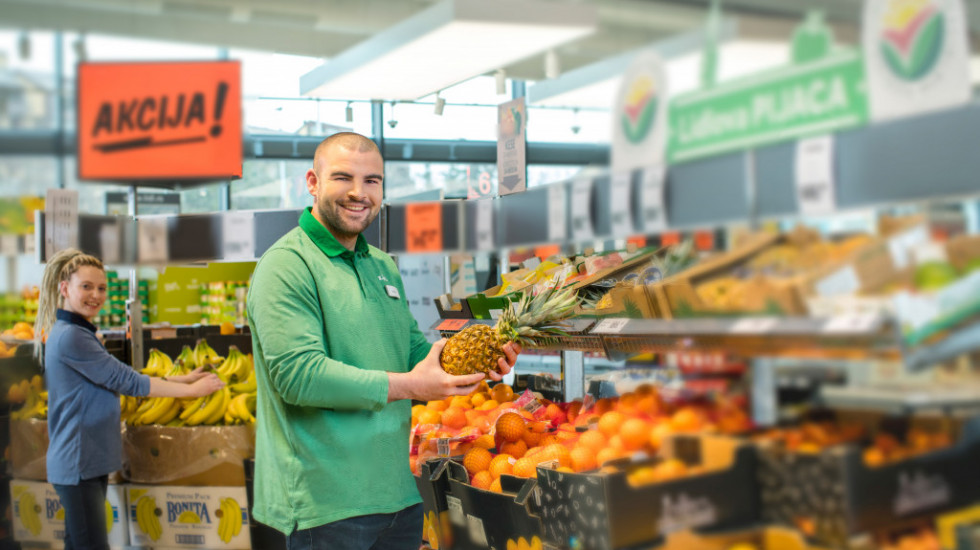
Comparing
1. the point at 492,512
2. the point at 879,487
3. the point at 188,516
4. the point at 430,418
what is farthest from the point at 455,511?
the point at 188,516

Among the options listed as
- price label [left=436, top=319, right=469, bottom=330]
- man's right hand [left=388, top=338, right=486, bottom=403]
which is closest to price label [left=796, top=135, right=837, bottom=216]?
man's right hand [left=388, top=338, right=486, bottom=403]

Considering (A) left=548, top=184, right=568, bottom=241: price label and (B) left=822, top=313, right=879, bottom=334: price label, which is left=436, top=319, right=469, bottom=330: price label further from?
(B) left=822, top=313, right=879, bottom=334: price label

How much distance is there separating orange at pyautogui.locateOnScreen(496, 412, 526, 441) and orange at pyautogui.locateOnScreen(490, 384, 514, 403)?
669mm

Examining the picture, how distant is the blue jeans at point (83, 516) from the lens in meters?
3.68

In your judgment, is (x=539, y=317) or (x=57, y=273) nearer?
(x=539, y=317)

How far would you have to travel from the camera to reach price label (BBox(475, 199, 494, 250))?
9.56 feet

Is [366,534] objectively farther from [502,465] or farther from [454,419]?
[454,419]

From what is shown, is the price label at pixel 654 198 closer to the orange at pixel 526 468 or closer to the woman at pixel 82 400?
the orange at pixel 526 468

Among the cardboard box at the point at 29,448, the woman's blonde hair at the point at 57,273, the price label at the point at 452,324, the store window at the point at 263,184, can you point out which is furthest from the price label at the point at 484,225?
the store window at the point at 263,184

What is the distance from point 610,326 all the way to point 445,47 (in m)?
0.87

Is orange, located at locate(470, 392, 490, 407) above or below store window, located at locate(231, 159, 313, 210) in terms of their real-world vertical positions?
below

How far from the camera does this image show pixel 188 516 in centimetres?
398

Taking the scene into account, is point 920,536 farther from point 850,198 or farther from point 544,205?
point 544,205

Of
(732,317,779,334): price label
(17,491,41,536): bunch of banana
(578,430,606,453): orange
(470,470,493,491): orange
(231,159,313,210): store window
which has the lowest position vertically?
(17,491,41,536): bunch of banana
